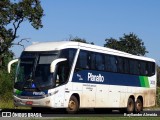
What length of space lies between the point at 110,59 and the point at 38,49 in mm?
5657

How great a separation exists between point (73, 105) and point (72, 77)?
5.05 ft

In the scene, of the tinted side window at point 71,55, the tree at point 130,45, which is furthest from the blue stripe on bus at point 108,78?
the tree at point 130,45

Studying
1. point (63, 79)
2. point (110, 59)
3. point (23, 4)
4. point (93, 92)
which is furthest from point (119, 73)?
point (23, 4)

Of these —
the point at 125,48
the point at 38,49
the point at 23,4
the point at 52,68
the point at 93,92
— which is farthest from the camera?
the point at 125,48

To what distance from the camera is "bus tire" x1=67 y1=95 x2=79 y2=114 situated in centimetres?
2356

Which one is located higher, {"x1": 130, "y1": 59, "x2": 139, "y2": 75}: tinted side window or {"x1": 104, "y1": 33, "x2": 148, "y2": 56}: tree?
{"x1": 104, "y1": 33, "x2": 148, "y2": 56}: tree

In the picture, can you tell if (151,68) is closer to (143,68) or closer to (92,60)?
(143,68)

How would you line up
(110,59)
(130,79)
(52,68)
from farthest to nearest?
1. (130,79)
2. (110,59)
3. (52,68)

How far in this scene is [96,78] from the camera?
25719 millimetres

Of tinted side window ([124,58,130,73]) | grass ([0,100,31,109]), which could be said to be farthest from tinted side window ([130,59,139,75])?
grass ([0,100,31,109])

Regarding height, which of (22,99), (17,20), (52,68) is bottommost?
(22,99)

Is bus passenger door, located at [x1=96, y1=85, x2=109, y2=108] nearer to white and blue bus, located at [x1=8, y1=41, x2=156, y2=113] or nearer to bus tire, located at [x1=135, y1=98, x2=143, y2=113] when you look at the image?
white and blue bus, located at [x1=8, y1=41, x2=156, y2=113]

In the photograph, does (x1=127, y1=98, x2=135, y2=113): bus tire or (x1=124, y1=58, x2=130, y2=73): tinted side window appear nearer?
(x1=124, y1=58, x2=130, y2=73): tinted side window

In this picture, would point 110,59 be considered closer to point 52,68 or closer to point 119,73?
point 119,73
